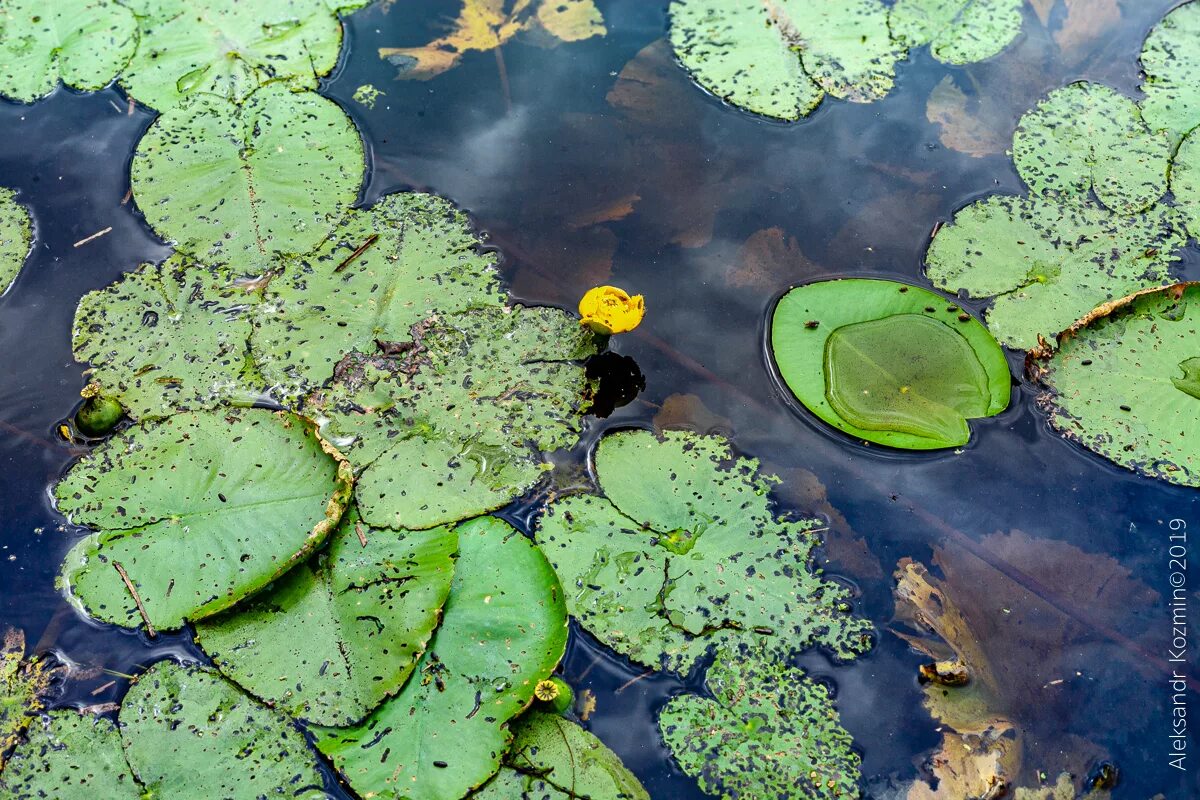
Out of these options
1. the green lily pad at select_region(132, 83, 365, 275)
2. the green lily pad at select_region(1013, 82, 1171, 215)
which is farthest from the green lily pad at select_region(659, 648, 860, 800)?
the green lily pad at select_region(1013, 82, 1171, 215)

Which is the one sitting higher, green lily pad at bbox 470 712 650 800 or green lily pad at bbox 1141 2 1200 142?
green lily pad at bbox 1141 2 1200 142

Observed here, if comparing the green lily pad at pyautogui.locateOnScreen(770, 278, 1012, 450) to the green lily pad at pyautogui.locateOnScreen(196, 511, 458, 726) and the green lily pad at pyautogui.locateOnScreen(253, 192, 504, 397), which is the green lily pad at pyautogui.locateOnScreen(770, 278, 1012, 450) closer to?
the green lily pad at pyautogui.locateOnScreen(253, 192, 504, 397)

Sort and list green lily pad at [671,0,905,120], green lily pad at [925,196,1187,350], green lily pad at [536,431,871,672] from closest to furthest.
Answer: green lily pad at [536,431,871,672], green lily pad at [925,196,1187,350], green lily pad at [671,0,905,120]

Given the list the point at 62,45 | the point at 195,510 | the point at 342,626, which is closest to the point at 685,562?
the point at 342,626

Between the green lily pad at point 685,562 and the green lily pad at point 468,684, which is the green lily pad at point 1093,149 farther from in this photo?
the green lily pad at point 468,684

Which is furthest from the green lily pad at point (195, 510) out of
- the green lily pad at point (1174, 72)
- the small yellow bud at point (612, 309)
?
the green lily pad at point (1174, 72)

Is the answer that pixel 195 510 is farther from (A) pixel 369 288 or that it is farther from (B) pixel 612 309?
(B) pixel 612 309
